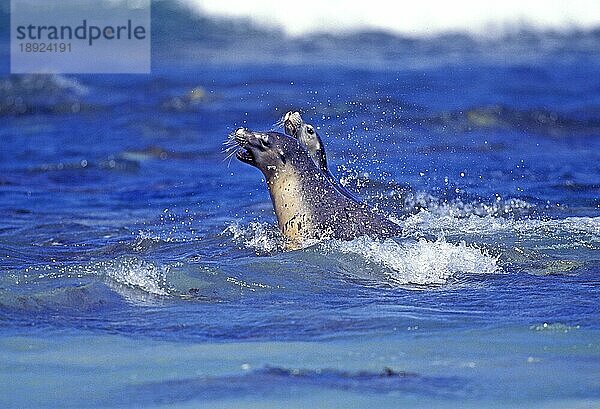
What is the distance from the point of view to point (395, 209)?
376 inches

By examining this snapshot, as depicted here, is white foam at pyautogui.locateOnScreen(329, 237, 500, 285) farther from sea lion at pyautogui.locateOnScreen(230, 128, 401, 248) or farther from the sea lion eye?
the sea lion eye

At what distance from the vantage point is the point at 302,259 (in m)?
6.96

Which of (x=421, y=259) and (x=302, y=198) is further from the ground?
(x=302, y=198)

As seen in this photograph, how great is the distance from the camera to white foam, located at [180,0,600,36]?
2986cm

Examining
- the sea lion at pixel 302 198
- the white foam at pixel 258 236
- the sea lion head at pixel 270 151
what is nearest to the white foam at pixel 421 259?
the sea lion at pixel 302 198

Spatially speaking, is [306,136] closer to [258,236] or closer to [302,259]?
[258,236]

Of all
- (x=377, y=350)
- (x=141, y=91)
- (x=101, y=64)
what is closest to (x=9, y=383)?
(x=377, y=350)

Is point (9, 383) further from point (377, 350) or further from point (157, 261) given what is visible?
point (157, 261)

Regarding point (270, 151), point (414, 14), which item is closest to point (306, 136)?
point (270, 151)

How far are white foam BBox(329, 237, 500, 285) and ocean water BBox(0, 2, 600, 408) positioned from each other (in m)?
0.02

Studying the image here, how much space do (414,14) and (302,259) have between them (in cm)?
2388

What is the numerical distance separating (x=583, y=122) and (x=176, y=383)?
38.8ft

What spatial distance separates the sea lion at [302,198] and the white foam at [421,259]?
260 mm

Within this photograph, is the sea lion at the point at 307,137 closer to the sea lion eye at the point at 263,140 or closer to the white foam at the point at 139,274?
the sea lion eye at the point at 263,140
